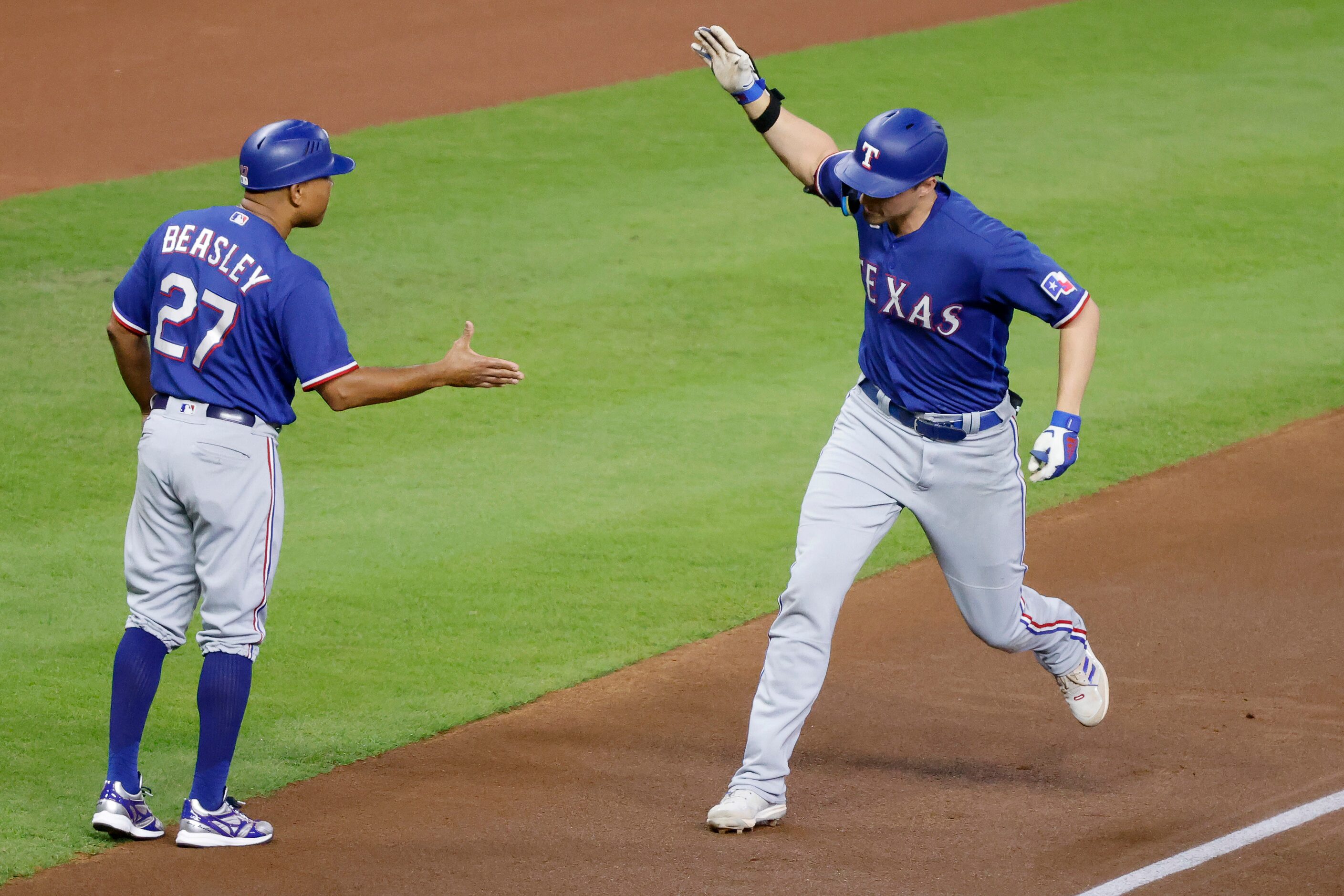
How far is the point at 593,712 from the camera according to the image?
5773 mm

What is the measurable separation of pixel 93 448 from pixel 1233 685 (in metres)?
5.55

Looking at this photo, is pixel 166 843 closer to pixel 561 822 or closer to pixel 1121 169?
pixel 561 822

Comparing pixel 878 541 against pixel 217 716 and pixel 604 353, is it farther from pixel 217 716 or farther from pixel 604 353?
pixel 604 353

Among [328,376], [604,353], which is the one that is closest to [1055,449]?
[328,376]

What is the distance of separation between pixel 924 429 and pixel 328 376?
5.66ft

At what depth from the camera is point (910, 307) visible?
4883 mm

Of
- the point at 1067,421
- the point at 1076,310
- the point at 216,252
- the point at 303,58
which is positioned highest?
the point at 303,58

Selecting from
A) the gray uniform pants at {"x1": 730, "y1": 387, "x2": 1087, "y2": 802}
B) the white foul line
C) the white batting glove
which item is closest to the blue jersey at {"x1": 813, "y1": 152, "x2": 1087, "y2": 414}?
the gray uniform pants at {"x1": 730, "y1": 387, "x2": 1087, "y2": 802}

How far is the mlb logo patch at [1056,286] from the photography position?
4734 mm

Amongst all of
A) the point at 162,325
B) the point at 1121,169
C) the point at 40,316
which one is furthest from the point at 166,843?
the point at 1121,169

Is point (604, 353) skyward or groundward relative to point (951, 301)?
groundward

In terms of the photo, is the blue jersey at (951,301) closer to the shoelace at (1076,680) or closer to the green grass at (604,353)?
the shoelace at (1076,680)

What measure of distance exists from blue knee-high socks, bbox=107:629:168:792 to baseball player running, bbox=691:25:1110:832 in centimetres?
162

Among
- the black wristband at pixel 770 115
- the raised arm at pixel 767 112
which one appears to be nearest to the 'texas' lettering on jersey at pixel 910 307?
the raised arm at pixel 767 112
